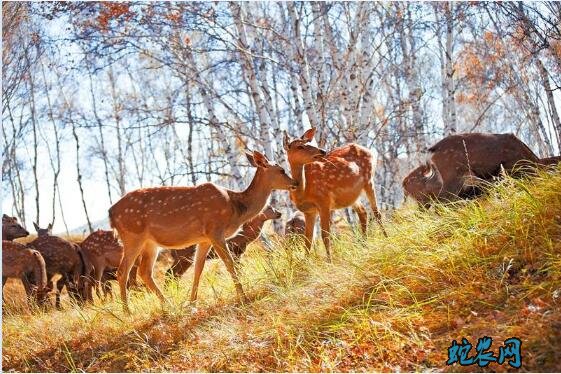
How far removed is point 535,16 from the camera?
8.16 meters

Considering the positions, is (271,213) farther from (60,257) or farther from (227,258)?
(227,258)

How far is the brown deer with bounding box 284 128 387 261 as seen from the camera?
684cm

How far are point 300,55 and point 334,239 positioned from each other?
3.83 metres

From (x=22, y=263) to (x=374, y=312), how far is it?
693 cm

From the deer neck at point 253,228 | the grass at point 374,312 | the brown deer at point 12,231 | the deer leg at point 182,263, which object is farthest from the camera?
the brown deer at point 12,231

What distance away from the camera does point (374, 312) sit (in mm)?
4531

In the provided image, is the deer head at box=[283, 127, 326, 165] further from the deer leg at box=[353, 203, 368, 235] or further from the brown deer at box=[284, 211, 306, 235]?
the brown deer at box=[284, 211, 306, 235]

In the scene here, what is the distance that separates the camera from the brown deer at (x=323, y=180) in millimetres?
6844

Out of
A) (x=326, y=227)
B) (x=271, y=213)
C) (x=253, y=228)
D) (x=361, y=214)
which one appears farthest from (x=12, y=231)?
(x=326, y=227)

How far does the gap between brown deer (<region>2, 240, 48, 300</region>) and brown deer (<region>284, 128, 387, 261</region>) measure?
480cm

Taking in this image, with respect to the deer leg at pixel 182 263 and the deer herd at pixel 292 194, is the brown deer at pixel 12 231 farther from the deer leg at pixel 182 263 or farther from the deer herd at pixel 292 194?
the deer herd at pixel 292 194

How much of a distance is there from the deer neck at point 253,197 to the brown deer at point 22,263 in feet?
14.6

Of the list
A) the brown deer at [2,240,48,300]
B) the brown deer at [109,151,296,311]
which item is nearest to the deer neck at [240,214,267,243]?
the brown deer at [2,240,48,300]

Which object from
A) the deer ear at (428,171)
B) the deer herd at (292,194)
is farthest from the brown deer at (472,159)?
the deer ear at (428,171)
